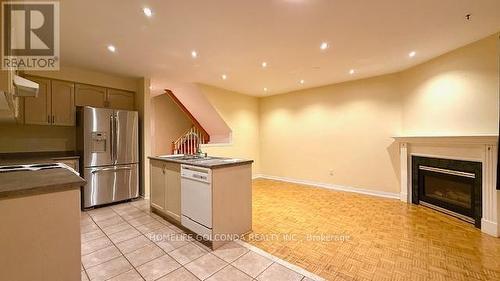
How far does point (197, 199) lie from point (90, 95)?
10.4 feet

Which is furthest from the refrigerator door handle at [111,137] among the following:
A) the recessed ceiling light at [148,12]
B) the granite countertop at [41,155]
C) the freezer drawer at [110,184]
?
the recessed ceiling light at [148,12]

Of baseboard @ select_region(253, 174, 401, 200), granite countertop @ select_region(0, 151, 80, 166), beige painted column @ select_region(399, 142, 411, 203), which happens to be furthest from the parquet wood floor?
granite countertop @ select_region(0, 151, 80, 166)

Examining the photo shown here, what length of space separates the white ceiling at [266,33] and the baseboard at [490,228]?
7.89 ft

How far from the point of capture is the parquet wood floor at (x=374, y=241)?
1.99 meters

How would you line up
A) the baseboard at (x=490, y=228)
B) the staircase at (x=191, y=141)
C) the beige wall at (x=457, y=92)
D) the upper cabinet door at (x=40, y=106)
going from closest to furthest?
the baseboard at (x=490, y=228)
the beige wall at (x=457, y=92)
the upper cabinet door at (x=40, y=106)
the staircase at (x=191, y=141)

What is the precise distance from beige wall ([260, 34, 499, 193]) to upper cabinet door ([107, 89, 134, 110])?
146 inches

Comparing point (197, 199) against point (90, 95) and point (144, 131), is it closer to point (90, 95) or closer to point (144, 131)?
point (144, 131)

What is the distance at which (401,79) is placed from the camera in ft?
14.1

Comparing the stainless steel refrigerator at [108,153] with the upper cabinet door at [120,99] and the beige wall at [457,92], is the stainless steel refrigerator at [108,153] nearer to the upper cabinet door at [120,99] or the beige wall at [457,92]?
the upper cabinet door at [120,99]

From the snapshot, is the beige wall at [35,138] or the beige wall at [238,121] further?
the beige wall at [238,121]

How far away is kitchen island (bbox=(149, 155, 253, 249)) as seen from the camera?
7.81 ft

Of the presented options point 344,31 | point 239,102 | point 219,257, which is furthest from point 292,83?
point 219,257

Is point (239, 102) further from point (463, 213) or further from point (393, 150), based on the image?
point (463, 213)

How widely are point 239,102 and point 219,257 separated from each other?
4610 millimetres
